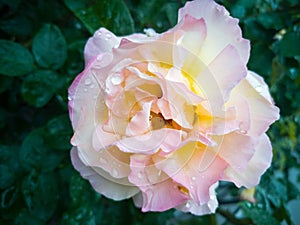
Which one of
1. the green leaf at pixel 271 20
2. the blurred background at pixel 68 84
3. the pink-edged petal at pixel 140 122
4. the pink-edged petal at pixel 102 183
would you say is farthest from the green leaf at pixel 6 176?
the green leaf at pixel 271 20

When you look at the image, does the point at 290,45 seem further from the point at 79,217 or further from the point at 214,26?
the point at 79,217

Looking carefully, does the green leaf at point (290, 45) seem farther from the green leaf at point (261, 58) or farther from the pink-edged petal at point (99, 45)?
the pink-edged petal at point (99, 45)

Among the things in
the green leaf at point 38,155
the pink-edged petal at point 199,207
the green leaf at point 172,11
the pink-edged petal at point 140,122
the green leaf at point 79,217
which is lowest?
the green leaf at point 79,217

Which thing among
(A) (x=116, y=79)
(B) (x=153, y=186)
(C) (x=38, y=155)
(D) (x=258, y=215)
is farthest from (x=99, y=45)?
(D) (x=258, y=215)

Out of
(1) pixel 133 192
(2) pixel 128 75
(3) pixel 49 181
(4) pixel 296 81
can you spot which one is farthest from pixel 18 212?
(4) pixel 296 81

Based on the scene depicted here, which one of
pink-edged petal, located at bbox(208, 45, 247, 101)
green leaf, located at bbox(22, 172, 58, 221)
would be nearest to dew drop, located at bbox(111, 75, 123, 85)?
pink-edged petal, located at bbox(208, 45, 247, 101)

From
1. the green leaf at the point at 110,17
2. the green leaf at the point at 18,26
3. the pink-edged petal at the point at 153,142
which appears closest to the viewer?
the pink-edged petal at the point at 153,142

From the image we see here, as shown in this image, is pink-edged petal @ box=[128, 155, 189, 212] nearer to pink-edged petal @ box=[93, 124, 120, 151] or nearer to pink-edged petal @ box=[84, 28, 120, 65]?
pink-edged petal @ box=[93, 124, 120, 151]
